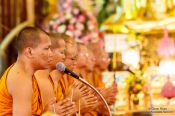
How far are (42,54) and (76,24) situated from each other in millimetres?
4194

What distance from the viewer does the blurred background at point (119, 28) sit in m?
7.15

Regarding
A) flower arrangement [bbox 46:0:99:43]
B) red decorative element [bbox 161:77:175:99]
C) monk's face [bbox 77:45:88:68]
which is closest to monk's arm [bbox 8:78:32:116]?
monk's face [bbox 77:45:88:68]

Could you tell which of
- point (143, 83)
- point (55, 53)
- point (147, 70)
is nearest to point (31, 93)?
point (55, 53)

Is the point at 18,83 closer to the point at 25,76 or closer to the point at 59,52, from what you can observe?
the point at 25,76

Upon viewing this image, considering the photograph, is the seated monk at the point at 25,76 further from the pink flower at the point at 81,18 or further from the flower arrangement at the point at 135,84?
the pink flower at the point at 81,18

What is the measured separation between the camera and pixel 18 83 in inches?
146

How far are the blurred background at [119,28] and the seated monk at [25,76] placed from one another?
2.78m

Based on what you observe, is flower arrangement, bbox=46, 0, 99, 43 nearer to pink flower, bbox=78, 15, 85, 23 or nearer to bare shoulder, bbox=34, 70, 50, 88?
pink flower, bbox=78, 15, 85, 23

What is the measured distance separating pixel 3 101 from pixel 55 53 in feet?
2.59

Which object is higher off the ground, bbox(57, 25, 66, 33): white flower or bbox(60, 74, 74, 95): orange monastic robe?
bbox(57, 25, 66, 33): white flower

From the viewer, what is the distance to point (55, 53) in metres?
4.48

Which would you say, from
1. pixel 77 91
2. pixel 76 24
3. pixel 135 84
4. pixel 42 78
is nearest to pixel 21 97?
pixel 42 78

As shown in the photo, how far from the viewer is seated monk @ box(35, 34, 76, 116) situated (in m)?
3.76

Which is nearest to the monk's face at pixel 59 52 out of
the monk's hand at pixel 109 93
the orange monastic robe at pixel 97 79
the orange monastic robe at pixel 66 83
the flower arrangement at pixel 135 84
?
the orange monastic robe at pixel 66 83
